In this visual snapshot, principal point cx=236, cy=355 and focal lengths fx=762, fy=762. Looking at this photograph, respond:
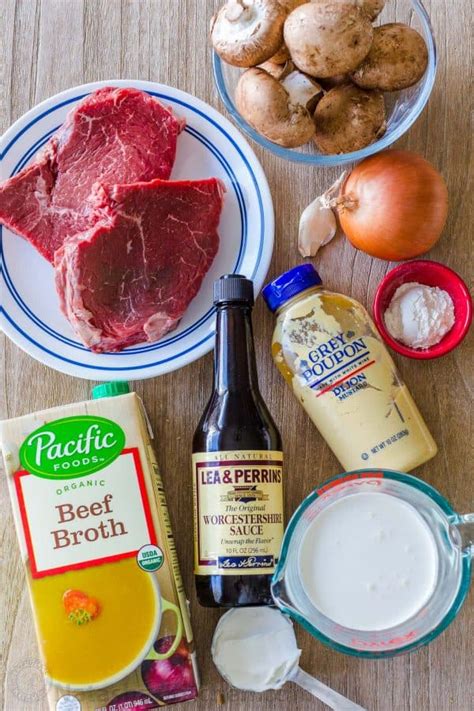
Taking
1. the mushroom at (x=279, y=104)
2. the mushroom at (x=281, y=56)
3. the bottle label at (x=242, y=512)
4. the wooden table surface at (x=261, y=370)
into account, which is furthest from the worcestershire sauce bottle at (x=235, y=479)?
the mushroom at (x=281, y=56)

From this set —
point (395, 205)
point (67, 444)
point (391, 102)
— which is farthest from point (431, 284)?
point (67, 444)

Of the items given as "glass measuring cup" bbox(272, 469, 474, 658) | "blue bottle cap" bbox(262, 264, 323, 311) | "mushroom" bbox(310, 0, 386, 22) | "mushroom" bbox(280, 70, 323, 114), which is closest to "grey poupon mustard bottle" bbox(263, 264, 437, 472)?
"blue bottle cap" bbox(262, 264, 323, 311)

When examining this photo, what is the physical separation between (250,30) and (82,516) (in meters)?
0.70

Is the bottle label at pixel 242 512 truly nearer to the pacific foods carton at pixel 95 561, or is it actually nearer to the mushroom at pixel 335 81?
the pacific foods carton at pixel 95 561

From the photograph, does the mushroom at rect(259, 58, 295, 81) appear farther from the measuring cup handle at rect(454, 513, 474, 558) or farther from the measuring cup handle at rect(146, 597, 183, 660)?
the measuring cup handle at rect(146, 597, 183, 660)

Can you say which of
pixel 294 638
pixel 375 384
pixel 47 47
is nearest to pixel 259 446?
pixel 375 384

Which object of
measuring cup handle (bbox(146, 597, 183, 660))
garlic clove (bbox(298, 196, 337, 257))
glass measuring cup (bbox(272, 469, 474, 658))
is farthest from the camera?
garlic clove (bbox(298, 196, 337, 257))

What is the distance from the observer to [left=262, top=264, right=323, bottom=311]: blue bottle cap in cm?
111

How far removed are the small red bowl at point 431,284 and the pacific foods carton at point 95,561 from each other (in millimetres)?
399

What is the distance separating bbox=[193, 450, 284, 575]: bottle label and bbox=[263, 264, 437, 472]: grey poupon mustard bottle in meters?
0.12

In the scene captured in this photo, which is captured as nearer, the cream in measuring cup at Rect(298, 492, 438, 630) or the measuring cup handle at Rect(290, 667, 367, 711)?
the cream in measuring cup at Rect(298, 492, 438, 630)

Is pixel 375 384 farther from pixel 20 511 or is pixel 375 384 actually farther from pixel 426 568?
pixel 20 511

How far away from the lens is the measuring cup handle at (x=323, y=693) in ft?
3.74

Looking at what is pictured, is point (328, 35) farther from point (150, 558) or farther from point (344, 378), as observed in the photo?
point (150, 558)
